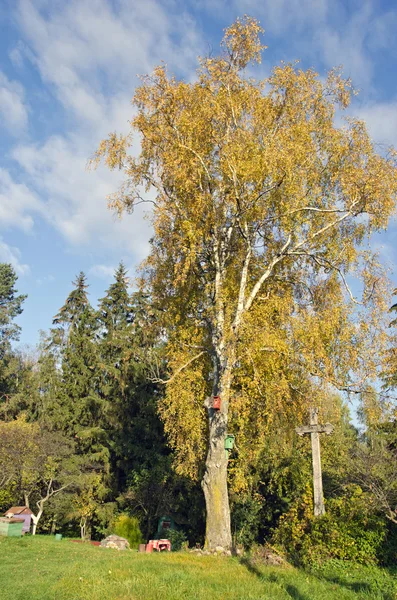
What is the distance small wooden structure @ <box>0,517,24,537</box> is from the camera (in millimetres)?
14883

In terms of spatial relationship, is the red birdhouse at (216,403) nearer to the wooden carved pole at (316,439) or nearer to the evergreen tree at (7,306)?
the wooden carved pole at (316,439)

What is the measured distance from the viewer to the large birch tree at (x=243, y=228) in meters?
11.0

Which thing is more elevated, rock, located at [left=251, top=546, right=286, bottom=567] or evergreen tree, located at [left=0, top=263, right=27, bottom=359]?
evergreen tree, located at [left=0, top=263, right=27, bottom=359]

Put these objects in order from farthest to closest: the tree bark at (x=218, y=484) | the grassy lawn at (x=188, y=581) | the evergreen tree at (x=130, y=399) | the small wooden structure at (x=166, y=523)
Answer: the evergreen tree at (x=130, y=399), the small wooden structure at (x=166, y=523), the tree bark at (x=218, y=484), the grassy lawn at (x=188, y=581)

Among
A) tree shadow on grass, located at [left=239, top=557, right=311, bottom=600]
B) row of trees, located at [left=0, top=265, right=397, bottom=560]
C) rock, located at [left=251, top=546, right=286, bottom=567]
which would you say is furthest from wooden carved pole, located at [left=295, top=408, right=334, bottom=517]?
tree shadow on grass, located at [left=239, top=557, right=311, bottom=600]

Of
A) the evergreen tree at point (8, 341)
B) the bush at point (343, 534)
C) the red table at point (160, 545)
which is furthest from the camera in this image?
the evergreen tree at point (8, 341)

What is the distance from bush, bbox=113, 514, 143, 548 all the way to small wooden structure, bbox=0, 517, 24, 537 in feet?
20.9

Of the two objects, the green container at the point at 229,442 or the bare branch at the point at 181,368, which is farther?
the bare branch at the point at 181,368

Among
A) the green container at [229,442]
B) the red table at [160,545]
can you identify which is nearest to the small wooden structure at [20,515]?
the red table at [160,545]

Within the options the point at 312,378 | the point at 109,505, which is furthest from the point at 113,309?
the point at 312,378

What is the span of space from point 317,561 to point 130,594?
4732mm

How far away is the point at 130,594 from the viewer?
5922 millimetres

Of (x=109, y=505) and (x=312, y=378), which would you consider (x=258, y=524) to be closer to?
(x=109, y=505)

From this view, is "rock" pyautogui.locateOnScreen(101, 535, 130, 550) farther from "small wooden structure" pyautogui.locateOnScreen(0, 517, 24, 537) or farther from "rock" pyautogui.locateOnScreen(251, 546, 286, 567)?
"rock" pyautogui.locateOnScreen(251, 546, 286, 567)
